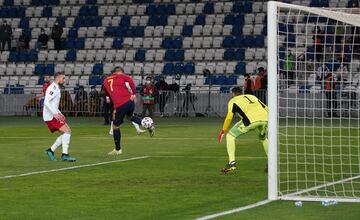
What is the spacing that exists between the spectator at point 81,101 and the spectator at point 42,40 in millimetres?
8502

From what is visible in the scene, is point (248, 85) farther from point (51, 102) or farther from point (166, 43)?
point (51, 102)

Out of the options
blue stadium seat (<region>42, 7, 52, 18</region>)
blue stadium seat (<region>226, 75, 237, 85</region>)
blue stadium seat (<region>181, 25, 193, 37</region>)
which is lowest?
blue stadium seat (<region>226, 75, 237, 85</region>)

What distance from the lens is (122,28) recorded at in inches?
2105

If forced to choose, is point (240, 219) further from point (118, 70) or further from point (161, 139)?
point (161, 139)

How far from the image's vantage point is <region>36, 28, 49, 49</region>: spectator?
53281mm

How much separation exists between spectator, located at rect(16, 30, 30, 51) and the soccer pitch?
2640 centimetres

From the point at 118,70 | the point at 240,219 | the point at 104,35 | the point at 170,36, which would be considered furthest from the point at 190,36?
the point at 240,219

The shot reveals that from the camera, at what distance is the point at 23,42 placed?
5403 centimetres

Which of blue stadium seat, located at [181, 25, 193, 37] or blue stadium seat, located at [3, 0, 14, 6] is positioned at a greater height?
blue stadium seat, located at [3, 0, 14, 6]

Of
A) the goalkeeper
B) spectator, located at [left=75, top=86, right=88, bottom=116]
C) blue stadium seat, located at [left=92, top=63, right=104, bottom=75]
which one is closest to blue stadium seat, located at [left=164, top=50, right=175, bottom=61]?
blue stadium seat, located at [left=92, top=63, right=104, bottom=75]

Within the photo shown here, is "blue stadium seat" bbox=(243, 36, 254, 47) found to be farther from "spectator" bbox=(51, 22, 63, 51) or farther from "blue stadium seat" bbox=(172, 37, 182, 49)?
"spectator" bbox=(51, 22, 63, 51)

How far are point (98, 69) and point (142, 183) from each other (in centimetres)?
3525

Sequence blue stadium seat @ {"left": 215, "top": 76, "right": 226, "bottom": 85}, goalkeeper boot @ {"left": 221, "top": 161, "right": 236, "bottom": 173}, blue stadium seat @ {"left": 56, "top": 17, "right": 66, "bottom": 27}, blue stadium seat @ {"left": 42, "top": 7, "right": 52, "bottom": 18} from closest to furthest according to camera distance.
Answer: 1. goalkeeper boot @ {"left": 221, "top": 161, "right": 236, "bottom": 173}
2. blue stadium seat @ {"left": 215, "top": 76, "right": 226, "bottom": 85}
3. blue stadium seat @ {"left": 56, "top": 17, "right": 66, "bottom": 27}
4. blue stadium seat @ {"left": 42, "top": 7, "right": 52, "bottom": 18}

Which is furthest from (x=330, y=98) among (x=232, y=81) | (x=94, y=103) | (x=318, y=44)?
(x=94, y=103)
